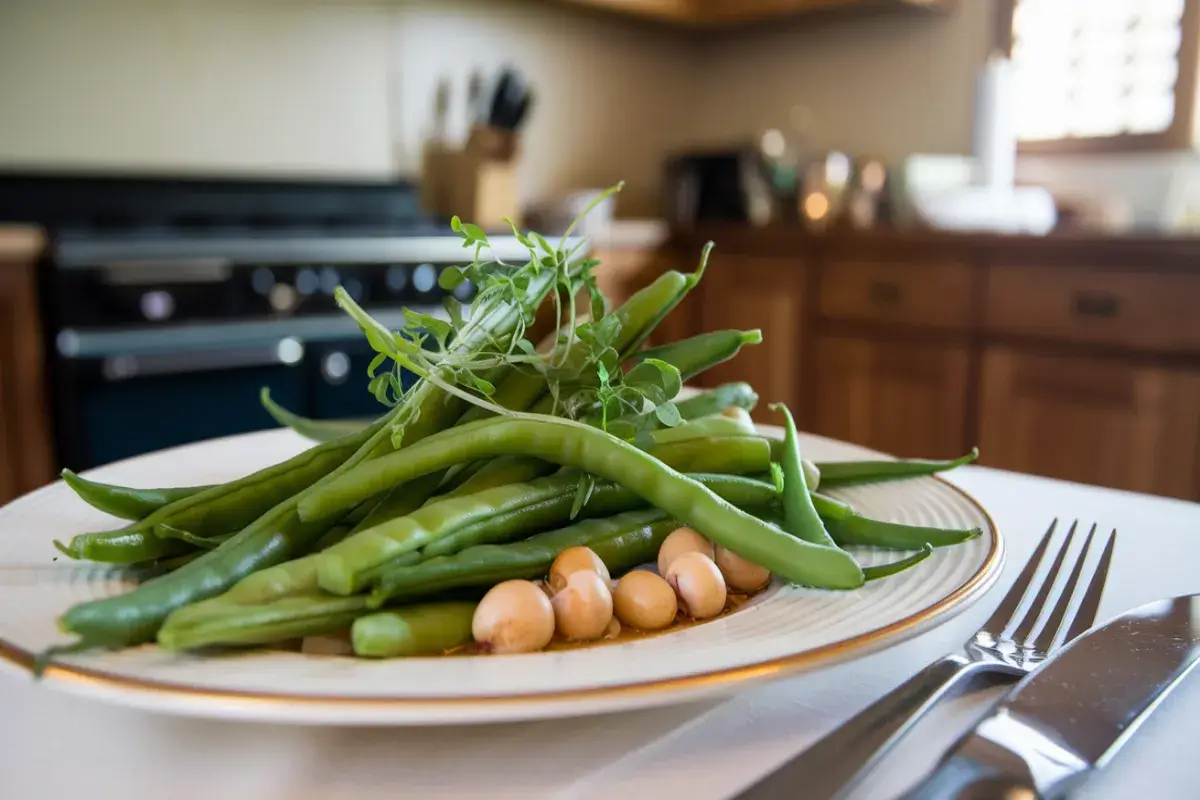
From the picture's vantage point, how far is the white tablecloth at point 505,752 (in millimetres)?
450

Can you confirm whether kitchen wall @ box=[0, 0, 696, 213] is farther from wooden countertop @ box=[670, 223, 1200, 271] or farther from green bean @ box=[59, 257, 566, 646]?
green bean @ box=[59, 257, 566, 646]

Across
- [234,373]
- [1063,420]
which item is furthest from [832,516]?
[1063,420]

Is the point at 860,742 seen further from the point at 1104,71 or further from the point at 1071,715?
the point at 1104,71

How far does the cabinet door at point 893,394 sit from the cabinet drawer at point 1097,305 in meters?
0.20

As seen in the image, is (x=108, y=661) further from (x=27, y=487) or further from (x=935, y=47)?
(x=935, y=47)

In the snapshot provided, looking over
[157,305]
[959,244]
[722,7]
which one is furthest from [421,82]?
[959,244]

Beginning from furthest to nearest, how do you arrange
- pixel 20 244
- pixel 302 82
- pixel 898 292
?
pixel 302 82 < pixel 898 292 < pixel 20 244

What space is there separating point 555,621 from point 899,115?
11.1ft

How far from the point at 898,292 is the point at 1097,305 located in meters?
0.55

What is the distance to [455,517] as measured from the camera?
0.57 metres

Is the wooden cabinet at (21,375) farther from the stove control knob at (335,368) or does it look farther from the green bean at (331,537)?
the green bean at (331,537)

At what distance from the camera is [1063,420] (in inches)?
96.0

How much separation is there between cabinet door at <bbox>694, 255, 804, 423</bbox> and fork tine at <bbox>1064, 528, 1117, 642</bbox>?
2285 mm

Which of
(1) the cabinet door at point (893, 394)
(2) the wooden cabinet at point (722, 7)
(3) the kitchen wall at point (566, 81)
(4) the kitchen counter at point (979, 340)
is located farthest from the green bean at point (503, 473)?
(2) the wooden cabinet at point (722, 7)
